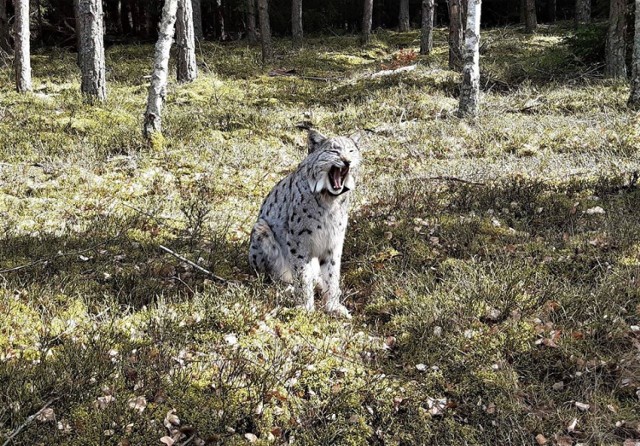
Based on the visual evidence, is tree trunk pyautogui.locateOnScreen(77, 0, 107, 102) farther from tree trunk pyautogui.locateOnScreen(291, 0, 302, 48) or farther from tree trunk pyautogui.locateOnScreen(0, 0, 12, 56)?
tree trunk pyautogui.locateOnScreen(291, 0, 302, 48)

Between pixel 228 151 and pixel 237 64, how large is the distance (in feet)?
42.1

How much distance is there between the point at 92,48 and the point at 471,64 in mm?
10678

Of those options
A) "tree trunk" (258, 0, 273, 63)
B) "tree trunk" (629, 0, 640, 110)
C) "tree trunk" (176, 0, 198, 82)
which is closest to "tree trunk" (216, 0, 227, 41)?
"tree trunk" (258, 0, 273, 63)

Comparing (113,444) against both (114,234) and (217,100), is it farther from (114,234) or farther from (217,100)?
(217,100)

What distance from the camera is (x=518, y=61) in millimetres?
23672

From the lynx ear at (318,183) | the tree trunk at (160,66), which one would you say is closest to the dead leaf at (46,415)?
the lynx ear at (318,183)

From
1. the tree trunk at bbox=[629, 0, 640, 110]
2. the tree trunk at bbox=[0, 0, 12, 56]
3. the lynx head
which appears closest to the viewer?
the lynx head

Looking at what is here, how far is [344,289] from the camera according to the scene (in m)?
7.32

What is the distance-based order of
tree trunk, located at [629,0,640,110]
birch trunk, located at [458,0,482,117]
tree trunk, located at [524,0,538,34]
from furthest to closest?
tree trunk, located at [524,0,538,34], birch trunk, located at [458,0,482,117], tree trunk, located at [629,0,640,110]

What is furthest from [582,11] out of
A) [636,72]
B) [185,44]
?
[185,44]

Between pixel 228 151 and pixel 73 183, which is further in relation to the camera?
pixel 228 151

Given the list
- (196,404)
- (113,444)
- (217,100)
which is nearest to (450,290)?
(196,404)

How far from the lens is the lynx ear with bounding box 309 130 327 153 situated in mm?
6355

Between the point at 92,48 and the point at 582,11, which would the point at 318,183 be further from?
the point at 582,11
